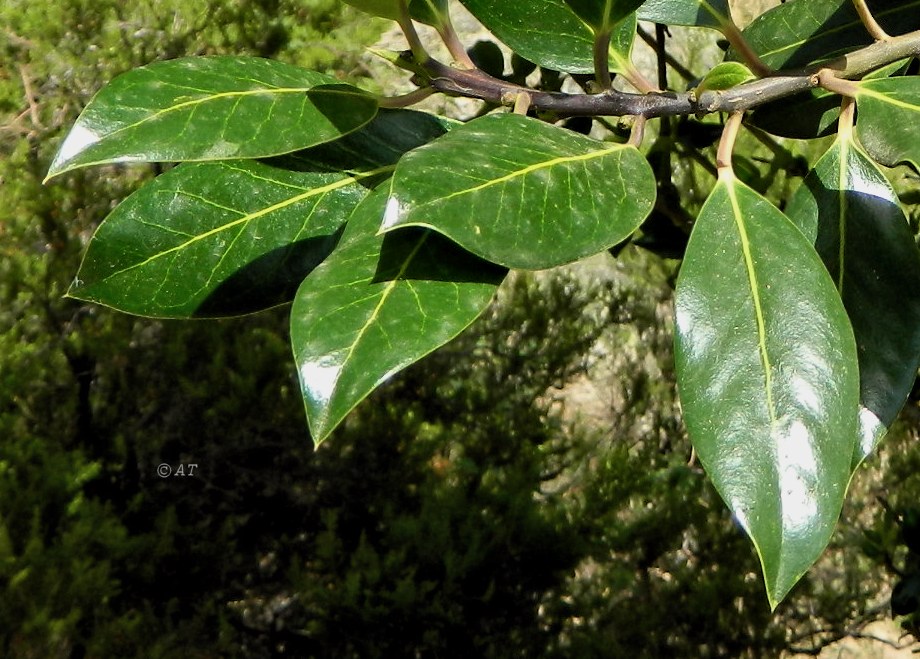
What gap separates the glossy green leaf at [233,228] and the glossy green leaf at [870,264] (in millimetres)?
263

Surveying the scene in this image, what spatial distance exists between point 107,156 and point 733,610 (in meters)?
2.10

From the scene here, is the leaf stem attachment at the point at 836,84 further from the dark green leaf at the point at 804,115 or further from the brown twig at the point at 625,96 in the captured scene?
the dark green leaf at the point at 804,115

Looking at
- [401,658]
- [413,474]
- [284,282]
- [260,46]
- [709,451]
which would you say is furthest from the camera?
[260,46]

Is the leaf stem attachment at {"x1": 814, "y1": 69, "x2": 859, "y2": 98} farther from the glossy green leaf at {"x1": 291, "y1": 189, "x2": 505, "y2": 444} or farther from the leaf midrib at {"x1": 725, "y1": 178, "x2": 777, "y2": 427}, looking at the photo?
the glossy green leaf at {"x1": 291, "y1": 189, "x2": 505, "y2": 444}

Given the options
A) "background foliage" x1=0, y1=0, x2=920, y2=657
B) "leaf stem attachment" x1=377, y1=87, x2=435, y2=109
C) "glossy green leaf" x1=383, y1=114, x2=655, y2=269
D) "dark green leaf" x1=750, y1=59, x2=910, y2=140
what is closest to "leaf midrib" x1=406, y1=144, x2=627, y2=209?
"glossy green leaf" x1=383, y1=114, x2=655, y2=269

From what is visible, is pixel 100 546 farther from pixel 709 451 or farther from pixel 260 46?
pixel 709 451

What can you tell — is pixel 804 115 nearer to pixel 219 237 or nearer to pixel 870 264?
pixel 870 264

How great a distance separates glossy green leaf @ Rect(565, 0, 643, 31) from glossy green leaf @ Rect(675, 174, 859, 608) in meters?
0.12

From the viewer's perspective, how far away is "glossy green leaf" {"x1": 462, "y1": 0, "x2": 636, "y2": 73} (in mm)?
648

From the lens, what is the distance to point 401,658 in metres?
2.17

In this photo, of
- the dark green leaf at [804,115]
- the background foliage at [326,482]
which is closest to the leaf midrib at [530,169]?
the dark green leaf at [804,115]

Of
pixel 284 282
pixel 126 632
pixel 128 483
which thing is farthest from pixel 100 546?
pixel 284 282

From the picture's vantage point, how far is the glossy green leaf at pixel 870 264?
598mm

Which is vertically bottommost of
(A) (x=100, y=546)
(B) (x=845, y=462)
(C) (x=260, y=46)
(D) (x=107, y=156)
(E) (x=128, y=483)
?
(E) (x=128, y=483)
